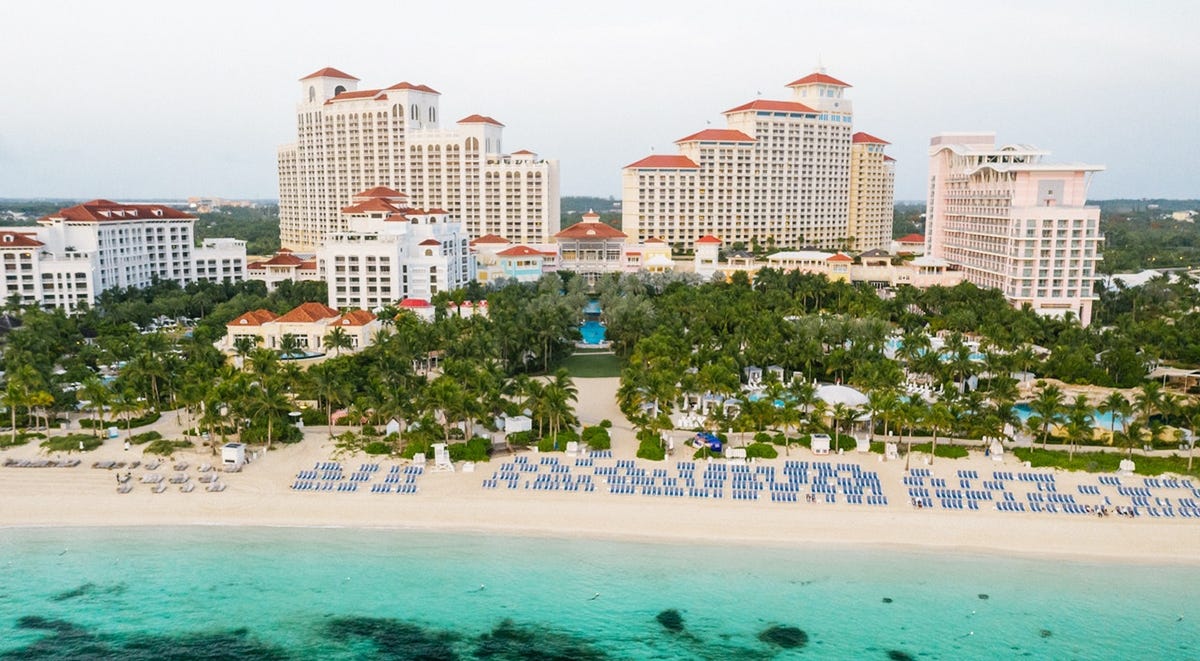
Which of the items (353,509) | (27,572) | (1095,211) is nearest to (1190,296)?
(1095,211)

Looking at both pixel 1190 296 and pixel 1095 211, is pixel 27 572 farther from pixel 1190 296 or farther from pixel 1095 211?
pixel 1190 296

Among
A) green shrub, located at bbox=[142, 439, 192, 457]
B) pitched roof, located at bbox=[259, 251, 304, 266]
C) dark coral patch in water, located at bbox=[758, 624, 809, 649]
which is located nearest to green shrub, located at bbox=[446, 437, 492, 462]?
green shrub, located at bbox=[142, 439, 192, 457]

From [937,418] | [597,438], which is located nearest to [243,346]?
[597,438]

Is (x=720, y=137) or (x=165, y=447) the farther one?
(x=720, y=137)

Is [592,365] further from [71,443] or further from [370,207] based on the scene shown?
[71,443]

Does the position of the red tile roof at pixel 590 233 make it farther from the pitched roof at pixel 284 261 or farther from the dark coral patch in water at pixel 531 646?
the dark coral patch in water at pixel 531 646
